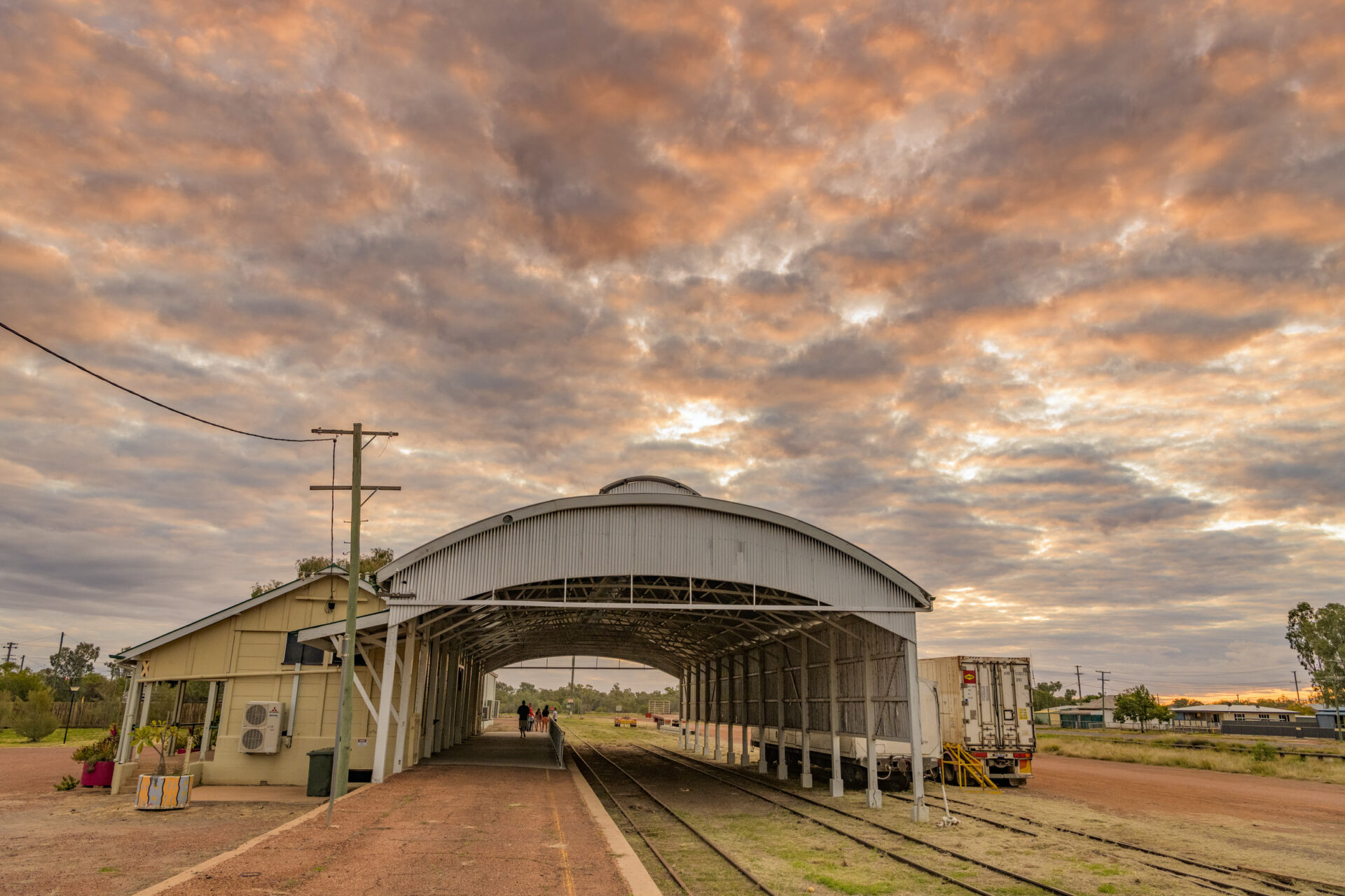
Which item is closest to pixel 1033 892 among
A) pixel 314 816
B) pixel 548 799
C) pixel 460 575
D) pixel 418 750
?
pixel 548 799

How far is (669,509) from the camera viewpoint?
19125mm

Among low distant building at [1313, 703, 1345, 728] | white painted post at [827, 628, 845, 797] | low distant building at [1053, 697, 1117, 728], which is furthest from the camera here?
A: low distant building at [1053, 697, 1117, 728]

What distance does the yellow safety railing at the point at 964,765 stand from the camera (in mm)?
24484

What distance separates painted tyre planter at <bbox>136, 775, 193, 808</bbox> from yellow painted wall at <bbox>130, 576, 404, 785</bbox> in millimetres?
→ 4131

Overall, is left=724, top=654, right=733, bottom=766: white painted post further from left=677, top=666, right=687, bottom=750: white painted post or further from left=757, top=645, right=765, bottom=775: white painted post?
left=677, top=666, right=687, bottom=750: white painted post

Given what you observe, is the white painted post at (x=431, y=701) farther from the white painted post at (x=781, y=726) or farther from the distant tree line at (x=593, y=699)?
the distant tree line at (x=593, y=699)

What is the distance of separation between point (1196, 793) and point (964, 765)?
6.79m

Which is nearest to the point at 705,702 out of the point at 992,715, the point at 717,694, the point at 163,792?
the point at 717,694

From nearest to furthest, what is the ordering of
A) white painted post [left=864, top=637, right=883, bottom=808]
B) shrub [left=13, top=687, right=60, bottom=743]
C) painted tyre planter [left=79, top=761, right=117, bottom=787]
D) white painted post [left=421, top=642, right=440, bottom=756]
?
1. painted tyre planter [left=79, top=761, right=117, bottom=787]
2. white painted post [left=864, top=637, right=883, bottom=808]
3. white painted post [left=421, top=642, right=440, bottom=756]
4. shrub [left=13, top=687, right=60, bottom=743]

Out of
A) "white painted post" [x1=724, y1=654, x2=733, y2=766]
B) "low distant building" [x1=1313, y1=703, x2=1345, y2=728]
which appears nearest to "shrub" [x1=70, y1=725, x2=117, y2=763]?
"white painted post" [x1=724, y1=654, x2=733, y2=766]

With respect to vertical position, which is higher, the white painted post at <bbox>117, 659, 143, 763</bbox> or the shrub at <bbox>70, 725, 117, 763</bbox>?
the white painted post at <bbox>117, 659, 143, 763</bbox>

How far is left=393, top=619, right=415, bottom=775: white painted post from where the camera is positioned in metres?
19.9

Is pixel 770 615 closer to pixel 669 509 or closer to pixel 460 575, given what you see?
pixel 669 509

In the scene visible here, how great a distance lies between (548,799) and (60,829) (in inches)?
325
